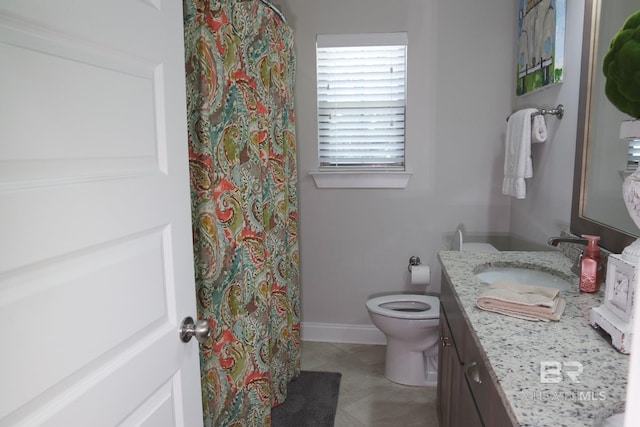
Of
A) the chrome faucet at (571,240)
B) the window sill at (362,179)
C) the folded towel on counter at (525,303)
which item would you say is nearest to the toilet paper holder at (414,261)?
the window sill at (362,179)

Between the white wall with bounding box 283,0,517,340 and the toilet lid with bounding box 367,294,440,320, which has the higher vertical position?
the white wall with bounding box 283,0,517,340

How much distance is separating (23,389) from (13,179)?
0.32 m

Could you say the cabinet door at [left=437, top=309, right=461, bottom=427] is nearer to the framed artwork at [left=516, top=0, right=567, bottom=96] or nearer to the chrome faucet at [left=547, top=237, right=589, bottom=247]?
the chrome faucet at [left=547, top=237, right=589, bottom=247]

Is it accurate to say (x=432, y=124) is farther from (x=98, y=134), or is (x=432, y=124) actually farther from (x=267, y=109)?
(x=98, y=134)

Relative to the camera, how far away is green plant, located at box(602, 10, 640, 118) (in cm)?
108

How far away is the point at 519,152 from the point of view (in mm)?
2291

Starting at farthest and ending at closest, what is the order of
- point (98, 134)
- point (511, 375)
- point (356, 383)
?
point (356, 383), point (511, 375), point (98, 134)

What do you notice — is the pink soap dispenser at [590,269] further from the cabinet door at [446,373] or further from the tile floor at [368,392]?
the tile floor at [368,392]

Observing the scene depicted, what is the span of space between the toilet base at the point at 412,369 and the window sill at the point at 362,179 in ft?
3.43

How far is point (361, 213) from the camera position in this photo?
3064mm

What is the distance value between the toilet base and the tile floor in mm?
35

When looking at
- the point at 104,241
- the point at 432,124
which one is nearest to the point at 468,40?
the point at 432,124

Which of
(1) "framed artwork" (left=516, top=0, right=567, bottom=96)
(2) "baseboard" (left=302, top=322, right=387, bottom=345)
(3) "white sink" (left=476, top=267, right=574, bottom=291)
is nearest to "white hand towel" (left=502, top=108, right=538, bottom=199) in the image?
(1) "framed artwork" (left=516, top=0, right=567, bottom=96)

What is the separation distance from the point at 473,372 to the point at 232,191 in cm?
108
